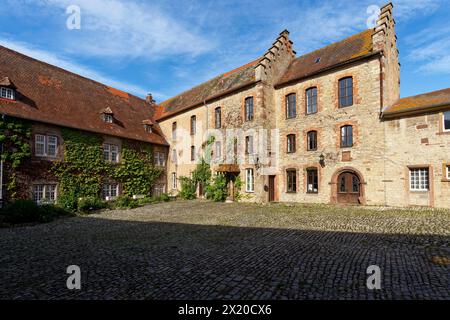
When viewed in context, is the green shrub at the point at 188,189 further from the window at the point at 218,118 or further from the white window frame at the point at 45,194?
the white window frame at the point at 45,194

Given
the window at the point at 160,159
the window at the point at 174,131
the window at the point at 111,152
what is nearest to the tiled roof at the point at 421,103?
the window at the point at 174,131

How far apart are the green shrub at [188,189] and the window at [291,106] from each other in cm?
1049

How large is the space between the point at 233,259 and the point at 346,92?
1504 cm

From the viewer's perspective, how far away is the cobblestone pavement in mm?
4375

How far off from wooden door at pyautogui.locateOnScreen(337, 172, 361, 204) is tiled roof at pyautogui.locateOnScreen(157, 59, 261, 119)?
9.95 meters

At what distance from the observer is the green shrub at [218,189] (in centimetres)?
2009

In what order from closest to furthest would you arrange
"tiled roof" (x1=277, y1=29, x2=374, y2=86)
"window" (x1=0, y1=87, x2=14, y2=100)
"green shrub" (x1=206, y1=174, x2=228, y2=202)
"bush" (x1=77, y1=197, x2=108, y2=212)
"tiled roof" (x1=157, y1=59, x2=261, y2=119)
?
1. "bush" (x1=77, y1=197, x2=108, y2=212)
2. "window" (x1=0, y1=87, x2=14, y2=100)
3. "tiled roof" (x1=277, y1=29, x2=374, y2=86)
4. "green shrub" (x1=206, y1=174, x2=228, y2=202)
5. "tiled roof" (x1=157, y1=59, x2=261, y2=119)

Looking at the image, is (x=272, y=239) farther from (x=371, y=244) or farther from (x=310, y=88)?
(x=310, y=88)

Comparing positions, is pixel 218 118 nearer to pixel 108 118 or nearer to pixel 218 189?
pixel 218 189

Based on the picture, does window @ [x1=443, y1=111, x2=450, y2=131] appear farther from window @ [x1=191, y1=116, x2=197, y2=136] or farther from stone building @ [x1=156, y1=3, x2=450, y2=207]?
window @ [x1=191, y1=116, x2=197, y2=136]

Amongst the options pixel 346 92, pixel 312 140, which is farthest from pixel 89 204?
pixel 346 92

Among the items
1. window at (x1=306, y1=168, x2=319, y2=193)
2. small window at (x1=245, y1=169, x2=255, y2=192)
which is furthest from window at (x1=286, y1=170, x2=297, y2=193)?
small window at (x1=245, y1=169, x2=255, y2=192)
